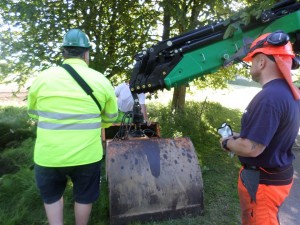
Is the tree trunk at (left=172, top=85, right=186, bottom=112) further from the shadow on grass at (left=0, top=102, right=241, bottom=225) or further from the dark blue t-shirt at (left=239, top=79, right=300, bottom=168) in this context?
the dark blue t-shirt at (left=239, top=79, right=300, bottom=168)

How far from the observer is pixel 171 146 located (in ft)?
12.9

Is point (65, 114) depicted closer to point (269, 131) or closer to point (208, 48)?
point (269, 131)

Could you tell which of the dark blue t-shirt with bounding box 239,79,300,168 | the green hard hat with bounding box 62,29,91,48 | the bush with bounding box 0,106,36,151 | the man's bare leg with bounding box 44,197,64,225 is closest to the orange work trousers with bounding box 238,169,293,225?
the dark blue t-shirt with bounding box 239,79,300,168

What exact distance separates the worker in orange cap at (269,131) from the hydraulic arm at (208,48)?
1283 millimetres

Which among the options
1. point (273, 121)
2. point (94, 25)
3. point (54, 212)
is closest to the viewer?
point (273, 121)

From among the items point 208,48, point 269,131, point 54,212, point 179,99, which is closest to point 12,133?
point 54,212

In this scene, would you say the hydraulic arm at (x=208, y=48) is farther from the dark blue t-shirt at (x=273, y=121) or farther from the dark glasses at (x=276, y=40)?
the dark blue t-shirt at (x=273, y=121)

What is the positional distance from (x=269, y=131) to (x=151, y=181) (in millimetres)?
1967

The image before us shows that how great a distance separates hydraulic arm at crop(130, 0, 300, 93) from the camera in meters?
3.41

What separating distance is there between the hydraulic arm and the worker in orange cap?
4.21ft

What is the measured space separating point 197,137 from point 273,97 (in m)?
5.44

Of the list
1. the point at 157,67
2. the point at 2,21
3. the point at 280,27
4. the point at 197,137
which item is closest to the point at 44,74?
the point at 157,67

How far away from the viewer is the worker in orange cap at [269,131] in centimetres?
202

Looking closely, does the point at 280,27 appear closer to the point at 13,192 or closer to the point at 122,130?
the point at 122,130
